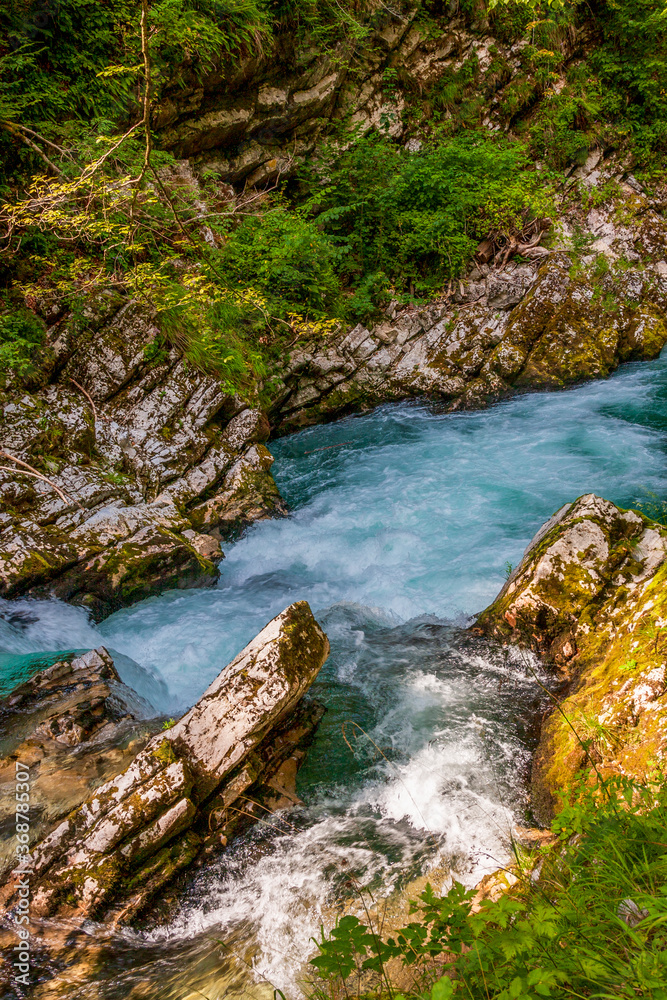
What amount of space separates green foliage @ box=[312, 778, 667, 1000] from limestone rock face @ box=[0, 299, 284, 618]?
4.64 metres

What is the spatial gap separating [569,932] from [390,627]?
3.53m

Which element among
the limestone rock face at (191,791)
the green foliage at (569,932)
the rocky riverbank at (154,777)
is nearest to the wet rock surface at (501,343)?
the rocky riverbank at (154,777)

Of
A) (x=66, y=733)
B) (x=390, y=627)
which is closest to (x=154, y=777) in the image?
(x=66, y=733)

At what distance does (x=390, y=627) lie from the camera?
5094mm

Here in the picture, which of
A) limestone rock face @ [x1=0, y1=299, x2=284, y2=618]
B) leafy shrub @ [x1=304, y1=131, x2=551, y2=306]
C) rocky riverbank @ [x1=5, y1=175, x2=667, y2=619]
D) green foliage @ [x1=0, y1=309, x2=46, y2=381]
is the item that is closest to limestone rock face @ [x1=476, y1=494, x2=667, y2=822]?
limestone rock face @ [x1=0, y1=299, x2=284, y2=618]

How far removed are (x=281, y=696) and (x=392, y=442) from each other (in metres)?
6.40

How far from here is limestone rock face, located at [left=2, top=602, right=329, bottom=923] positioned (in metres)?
2.74

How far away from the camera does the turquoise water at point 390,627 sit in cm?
280

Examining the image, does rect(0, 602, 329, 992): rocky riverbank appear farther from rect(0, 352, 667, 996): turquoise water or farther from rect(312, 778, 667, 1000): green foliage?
rect(312, 778, 667, 1000): green foliage

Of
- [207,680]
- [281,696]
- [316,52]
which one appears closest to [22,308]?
[207,680]

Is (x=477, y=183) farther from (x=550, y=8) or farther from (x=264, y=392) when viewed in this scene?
(x=264, y=392)

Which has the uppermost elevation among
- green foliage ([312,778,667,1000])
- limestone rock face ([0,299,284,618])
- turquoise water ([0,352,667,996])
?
limestone rock face ([0,299,284,618])

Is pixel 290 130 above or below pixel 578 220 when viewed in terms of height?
above

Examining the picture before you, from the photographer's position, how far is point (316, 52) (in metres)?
10.7
